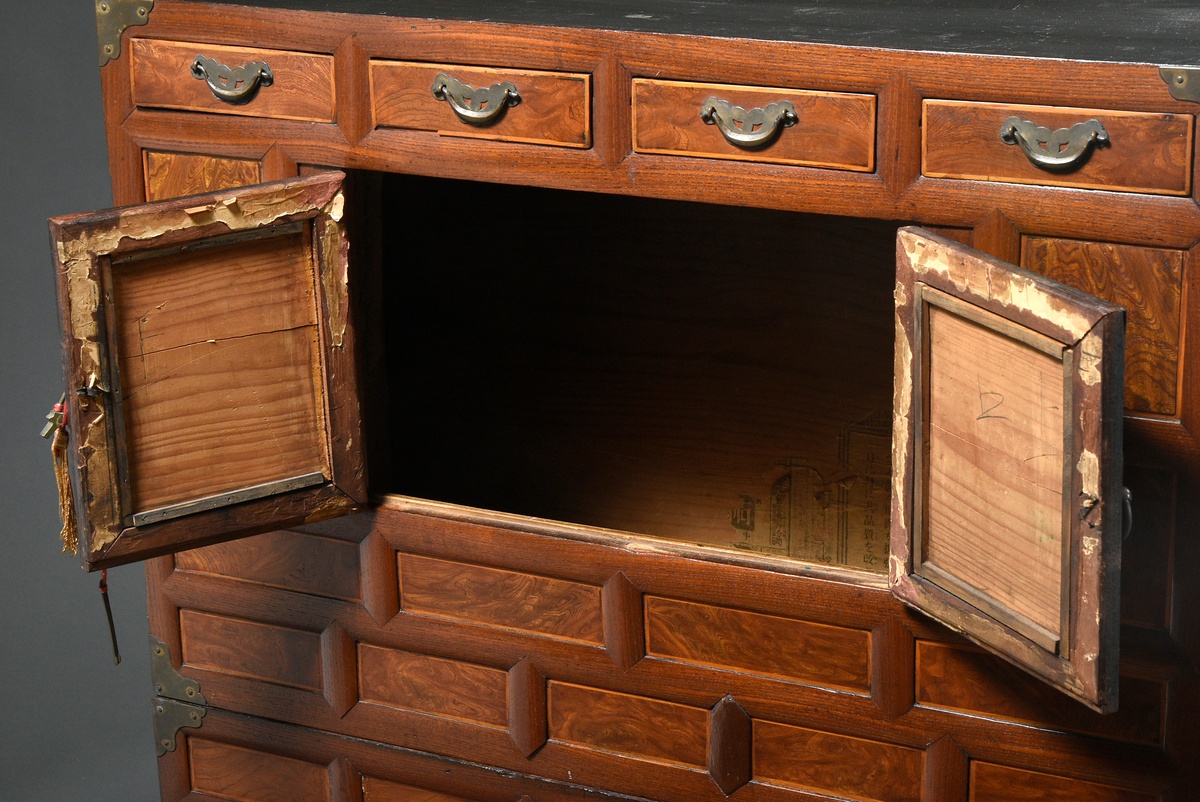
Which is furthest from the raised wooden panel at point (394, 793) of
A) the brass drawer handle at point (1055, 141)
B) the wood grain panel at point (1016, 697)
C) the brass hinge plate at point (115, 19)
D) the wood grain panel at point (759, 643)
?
the brass drawer handle at point (1055, 141)

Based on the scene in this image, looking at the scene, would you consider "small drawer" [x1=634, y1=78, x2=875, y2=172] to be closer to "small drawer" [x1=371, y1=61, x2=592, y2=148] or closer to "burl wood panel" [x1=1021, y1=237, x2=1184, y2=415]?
"small drawer" [x1=371, y1=61, x2=592, y2=148]

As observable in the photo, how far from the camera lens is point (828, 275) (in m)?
3.12

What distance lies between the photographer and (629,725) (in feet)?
8.68

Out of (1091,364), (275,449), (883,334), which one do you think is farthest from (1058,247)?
(275,449)

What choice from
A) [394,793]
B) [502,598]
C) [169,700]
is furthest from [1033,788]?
[169,700]

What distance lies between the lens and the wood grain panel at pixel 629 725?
2.61 m

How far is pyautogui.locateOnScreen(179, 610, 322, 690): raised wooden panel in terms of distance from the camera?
2.84m

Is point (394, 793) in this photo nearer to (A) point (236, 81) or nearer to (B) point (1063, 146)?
(A) point (236, 81)

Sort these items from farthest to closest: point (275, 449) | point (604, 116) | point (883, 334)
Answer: point (883, 334)
point (275, 449)
point (604, 116)

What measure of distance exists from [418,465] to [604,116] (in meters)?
1.12

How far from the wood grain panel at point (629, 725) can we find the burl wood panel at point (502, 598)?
10cm

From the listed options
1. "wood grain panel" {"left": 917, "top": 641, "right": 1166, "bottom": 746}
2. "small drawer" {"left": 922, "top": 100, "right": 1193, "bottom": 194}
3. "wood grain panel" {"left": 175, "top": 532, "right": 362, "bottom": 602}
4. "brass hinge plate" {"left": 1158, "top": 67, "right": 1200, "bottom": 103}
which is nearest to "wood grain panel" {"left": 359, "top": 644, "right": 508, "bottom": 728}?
"wood grain panel" {"left": 175, "top": 532, "right": 362, "bottom": 602}

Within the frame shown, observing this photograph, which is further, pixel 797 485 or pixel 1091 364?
pixel 797 485

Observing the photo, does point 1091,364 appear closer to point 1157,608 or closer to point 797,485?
point 1157,608
